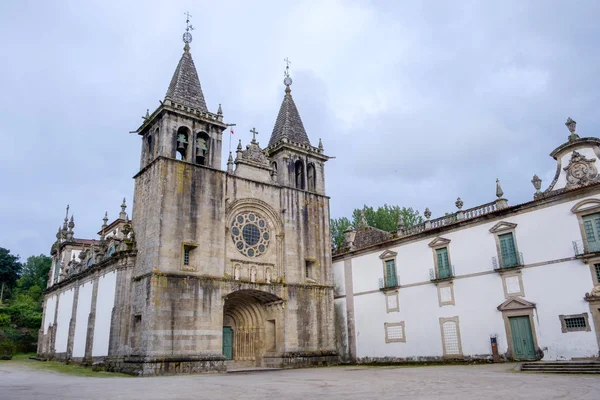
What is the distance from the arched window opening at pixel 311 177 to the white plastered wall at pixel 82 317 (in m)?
15.5

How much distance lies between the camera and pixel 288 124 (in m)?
32.6

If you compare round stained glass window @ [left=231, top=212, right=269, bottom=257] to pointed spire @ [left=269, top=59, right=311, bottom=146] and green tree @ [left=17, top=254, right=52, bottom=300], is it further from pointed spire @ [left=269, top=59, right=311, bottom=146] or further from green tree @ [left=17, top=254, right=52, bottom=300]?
green tree @ [left=17, top=254, right=52, bottom=300]

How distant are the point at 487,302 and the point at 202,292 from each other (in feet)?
47.4

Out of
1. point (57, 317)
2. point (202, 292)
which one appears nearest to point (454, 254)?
point (202, 292)

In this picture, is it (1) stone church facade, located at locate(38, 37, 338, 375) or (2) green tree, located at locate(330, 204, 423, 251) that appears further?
(2) green tree, located at locate(330, 204, 423, 251)

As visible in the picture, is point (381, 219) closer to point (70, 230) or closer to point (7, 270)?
point (70, 230)

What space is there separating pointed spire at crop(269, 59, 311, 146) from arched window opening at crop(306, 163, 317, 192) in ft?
5.49

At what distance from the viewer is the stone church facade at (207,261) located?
22.8 metres

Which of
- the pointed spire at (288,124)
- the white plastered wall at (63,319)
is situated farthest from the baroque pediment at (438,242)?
the white plastered wall at (63,319)

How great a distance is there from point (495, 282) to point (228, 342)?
51.6 ft

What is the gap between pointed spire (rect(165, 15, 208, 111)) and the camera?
88.8 ft

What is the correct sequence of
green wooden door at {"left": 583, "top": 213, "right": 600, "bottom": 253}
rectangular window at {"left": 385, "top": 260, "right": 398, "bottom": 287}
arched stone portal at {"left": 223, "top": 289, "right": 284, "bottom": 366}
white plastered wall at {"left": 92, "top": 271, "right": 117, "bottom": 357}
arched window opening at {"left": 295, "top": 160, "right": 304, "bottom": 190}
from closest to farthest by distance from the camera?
green wooden door at {"left": 583, "top": 213, "right": 600, "bottom": 253}, white plastered wall at {"left": 92, "top": 271, "right": 117, "bottom": 357}, arched stone portal at {"left": 223, "top": 289, "right": 284, "bottom": 366}, rectangular window at {"left": 385, "top": 260, "right": 398, "bottom": 287}, arched window opening at {"left": 295, "top": 160, "right": 304, "bottom": 190}

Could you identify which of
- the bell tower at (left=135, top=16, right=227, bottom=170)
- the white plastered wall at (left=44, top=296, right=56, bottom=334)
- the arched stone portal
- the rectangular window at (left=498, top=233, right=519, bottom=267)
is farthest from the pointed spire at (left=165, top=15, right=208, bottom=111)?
the white plastered wall at (left=44, top=296, right=56, bottom=334)

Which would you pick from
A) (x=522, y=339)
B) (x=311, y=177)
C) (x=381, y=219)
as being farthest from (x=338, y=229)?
(x=522, y=339)
